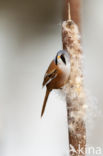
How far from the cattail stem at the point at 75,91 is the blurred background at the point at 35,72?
0.07 meters

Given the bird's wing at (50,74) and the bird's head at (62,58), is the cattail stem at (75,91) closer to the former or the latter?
the bird's head at (62,58)

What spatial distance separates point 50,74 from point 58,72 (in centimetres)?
9

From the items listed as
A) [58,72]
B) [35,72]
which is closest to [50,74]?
[58,72]

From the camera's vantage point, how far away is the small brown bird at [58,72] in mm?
1058

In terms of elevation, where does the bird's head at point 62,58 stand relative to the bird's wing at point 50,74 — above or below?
above

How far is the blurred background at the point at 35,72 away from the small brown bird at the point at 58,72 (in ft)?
0.25

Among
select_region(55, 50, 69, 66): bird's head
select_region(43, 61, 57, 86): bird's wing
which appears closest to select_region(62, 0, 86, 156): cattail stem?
select_region(55, 50, 69, 66): bird's head

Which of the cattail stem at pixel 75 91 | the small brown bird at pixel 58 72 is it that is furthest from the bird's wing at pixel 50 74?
the cattail stem at pixel 75 91

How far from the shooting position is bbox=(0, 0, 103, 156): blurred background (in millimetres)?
1104

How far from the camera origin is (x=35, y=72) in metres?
1.33

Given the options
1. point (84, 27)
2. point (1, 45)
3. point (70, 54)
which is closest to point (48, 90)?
point (70, 54)

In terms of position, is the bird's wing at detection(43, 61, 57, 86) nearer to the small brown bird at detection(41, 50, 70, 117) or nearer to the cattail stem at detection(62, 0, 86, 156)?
the small brown bird at detection(41, 50, 70, 117)

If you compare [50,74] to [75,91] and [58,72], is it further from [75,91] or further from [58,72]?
[75,91]

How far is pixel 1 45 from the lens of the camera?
5.06ft
